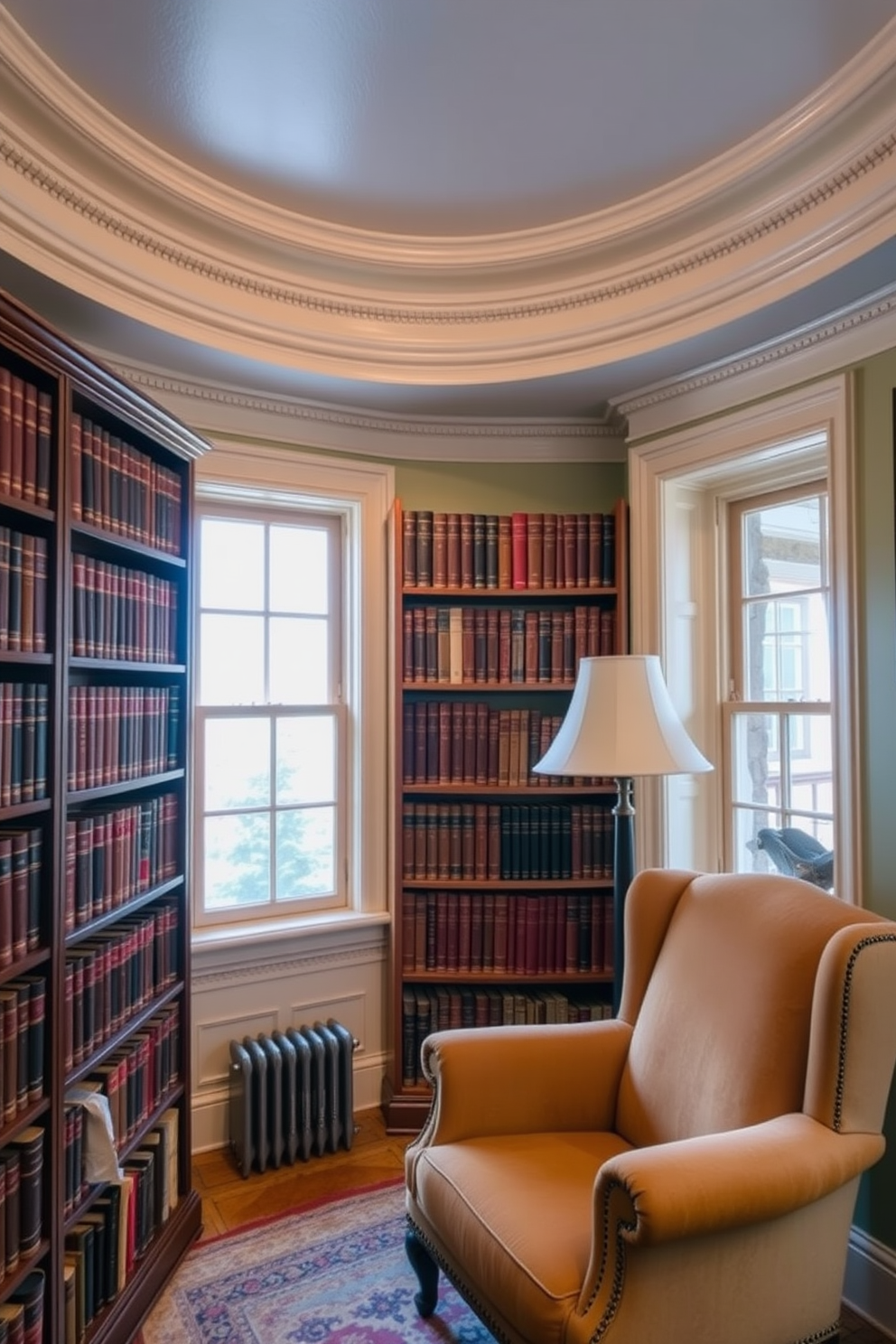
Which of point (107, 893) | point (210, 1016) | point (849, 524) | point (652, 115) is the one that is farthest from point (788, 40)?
point (210, 1016)

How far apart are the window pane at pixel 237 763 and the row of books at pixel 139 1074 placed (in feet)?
2.54

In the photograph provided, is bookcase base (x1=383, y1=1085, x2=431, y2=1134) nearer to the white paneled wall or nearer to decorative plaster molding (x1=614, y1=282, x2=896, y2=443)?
the white paneled wall

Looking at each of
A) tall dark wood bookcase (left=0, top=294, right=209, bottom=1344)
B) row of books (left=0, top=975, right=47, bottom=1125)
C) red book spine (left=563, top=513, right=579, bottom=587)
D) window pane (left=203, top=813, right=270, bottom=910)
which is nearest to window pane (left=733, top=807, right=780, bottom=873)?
red book spine (left=563, top=513, right=579, bottom=587)

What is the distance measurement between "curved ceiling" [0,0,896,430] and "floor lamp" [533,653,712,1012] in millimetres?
1013

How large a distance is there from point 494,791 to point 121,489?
1.58 m

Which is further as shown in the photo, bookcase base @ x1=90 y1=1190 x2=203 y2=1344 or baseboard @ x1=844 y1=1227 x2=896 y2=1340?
baseboard @ x1=844 y1=1227 x2=896 y2=1340

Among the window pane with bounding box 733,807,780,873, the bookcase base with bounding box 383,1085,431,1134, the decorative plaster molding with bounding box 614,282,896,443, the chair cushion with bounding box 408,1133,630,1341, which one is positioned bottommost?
the bookcase base with bounding box 383,1085,431,1134

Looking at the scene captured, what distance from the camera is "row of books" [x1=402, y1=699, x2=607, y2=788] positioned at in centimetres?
285

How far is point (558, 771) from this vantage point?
210 centimetres

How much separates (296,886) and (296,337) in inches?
74.3

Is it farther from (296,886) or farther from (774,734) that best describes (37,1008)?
(774,734)

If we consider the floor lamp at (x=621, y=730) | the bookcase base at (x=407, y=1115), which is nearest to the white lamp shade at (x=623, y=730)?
the floor lamp at (x=621, y=730)

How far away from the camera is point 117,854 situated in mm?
1885

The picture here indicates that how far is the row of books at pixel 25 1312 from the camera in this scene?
145 cm
